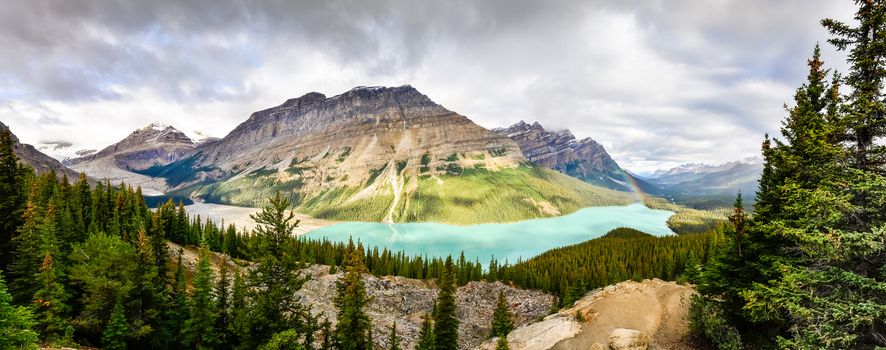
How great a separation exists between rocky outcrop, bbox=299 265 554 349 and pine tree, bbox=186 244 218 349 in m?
16.7

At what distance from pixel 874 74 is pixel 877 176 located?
5.00 meters

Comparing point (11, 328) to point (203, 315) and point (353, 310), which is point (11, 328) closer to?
point (203, 315)

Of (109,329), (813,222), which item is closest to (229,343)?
(109,329)

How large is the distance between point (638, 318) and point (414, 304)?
139 feet

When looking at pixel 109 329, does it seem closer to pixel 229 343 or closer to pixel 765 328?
pixel 229 343

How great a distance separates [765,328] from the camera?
19.9 metres

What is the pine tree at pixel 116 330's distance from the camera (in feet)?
93.4

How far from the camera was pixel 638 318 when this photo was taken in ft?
96.4

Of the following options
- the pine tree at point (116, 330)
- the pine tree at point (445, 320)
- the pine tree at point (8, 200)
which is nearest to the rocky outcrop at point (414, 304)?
the pine tree at point (445, 320)

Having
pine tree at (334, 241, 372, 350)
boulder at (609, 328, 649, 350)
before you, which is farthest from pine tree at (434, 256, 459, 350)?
boulder at (609, 328, 649, 350)

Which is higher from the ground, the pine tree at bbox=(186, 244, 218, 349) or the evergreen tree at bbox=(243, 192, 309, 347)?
the evergreen tree at bbox=(243, 192, 309, 347)

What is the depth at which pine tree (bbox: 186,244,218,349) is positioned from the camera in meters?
30.7

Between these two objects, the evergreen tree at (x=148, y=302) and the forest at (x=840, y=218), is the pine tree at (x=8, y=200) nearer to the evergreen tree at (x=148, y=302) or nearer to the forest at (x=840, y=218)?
the evergreen tree at (x=148, y=302)

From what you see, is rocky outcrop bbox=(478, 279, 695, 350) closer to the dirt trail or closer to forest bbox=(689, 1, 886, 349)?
the dirt trail
